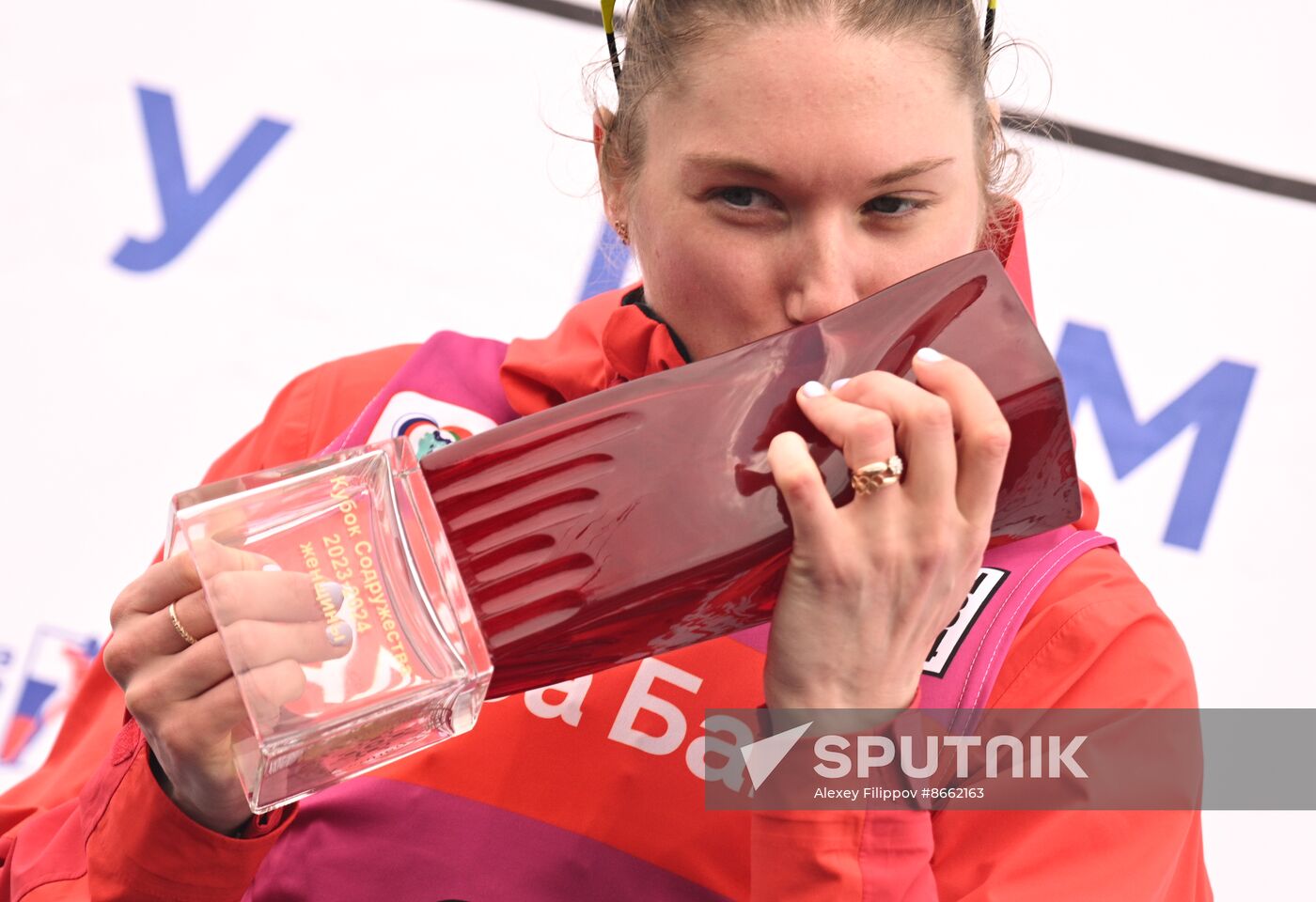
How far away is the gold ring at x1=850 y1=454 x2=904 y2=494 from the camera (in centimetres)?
50

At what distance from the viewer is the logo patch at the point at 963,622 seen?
2.12 ft

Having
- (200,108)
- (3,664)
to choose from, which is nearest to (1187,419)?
(200,108)

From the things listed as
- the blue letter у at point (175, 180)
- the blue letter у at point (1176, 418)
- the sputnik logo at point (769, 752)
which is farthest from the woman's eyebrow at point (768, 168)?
the blue letter у at point (175, 180)

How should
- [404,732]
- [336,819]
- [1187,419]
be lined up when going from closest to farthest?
[404,732] → [336,819] → [1187,419]

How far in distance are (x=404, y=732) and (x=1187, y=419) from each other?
0.80 m

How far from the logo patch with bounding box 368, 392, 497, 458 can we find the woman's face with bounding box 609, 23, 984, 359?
0.22 meters

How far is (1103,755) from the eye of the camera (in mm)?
605

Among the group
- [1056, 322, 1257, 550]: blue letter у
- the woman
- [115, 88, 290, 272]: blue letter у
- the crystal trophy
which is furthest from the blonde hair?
[115, 88, 290, 272]: blue letter у

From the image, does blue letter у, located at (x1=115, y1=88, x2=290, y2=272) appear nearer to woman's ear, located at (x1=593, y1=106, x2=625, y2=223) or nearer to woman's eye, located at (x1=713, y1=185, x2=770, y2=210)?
woman's ear, located at (x1=593, y1=106, x2=625, y2=223)

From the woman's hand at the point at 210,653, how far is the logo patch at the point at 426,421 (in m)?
0.29

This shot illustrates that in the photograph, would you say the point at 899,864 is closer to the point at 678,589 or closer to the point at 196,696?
the point at 678,589

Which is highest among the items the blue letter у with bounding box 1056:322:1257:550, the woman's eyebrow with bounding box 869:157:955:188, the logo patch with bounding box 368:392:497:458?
the woman's eyebrow with bounding box 869:157:955:188

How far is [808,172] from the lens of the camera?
605 mm

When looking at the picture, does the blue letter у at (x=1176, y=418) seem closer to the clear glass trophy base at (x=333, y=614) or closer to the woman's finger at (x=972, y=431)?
the woman's finger at (x=972, y=431)
